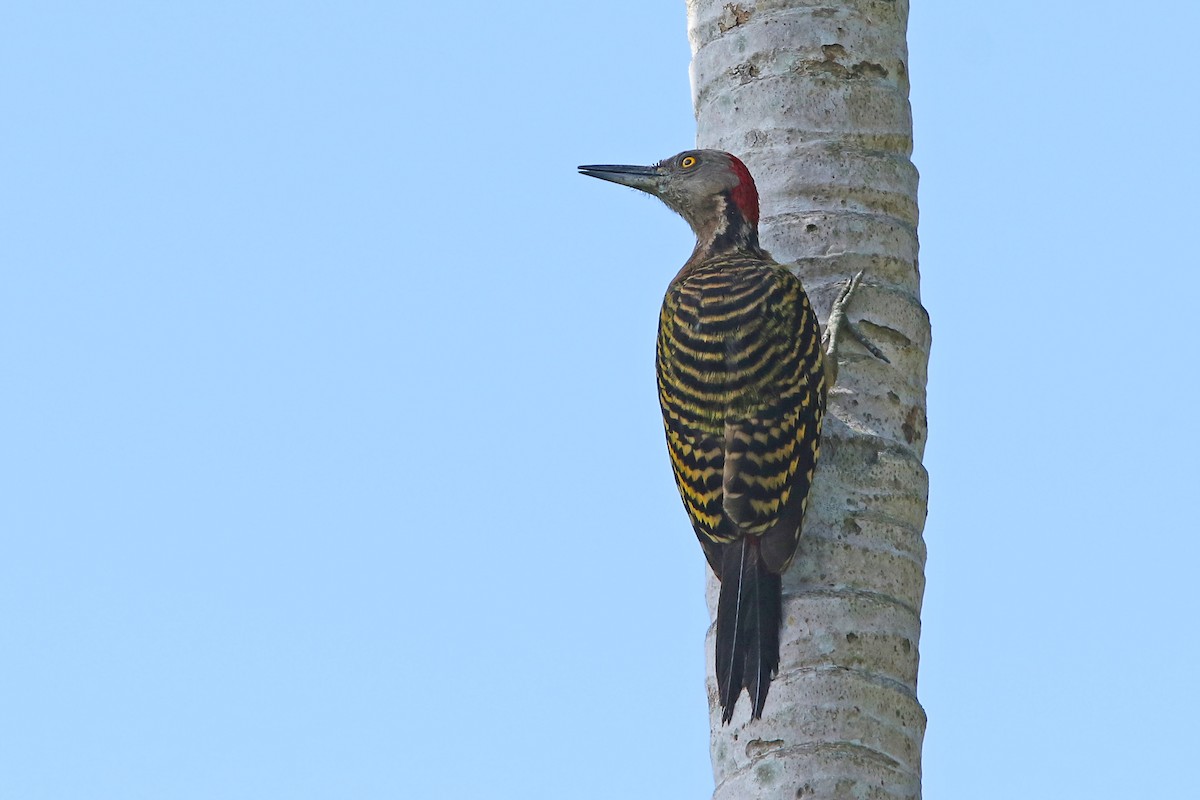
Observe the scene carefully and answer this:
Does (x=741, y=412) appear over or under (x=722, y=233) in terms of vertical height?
under

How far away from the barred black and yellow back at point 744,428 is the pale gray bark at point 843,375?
0.07m

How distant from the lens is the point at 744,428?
5.24 meters

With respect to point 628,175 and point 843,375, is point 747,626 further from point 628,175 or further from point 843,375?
point 628,175

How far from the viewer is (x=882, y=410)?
4840mm

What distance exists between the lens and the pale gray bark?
163 inches

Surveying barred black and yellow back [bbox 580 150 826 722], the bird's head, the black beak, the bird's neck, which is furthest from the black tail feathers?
the black beak

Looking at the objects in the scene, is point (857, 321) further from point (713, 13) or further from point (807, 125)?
point (713, 13)

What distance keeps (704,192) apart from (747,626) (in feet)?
7.36

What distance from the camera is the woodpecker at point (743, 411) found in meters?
4.51

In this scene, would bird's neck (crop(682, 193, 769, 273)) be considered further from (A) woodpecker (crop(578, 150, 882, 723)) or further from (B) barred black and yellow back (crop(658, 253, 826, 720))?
(B) barred black and yellow back (crop(658, 253, 826, 720))

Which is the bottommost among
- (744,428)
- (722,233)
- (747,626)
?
(747,626)

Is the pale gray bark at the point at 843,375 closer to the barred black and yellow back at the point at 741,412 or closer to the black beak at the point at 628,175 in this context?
the barred black and yellow back at the point at 741,412

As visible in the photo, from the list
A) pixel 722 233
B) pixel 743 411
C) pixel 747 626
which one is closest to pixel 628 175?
pixel 722 233

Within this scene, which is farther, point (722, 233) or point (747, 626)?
point (722, 233)
